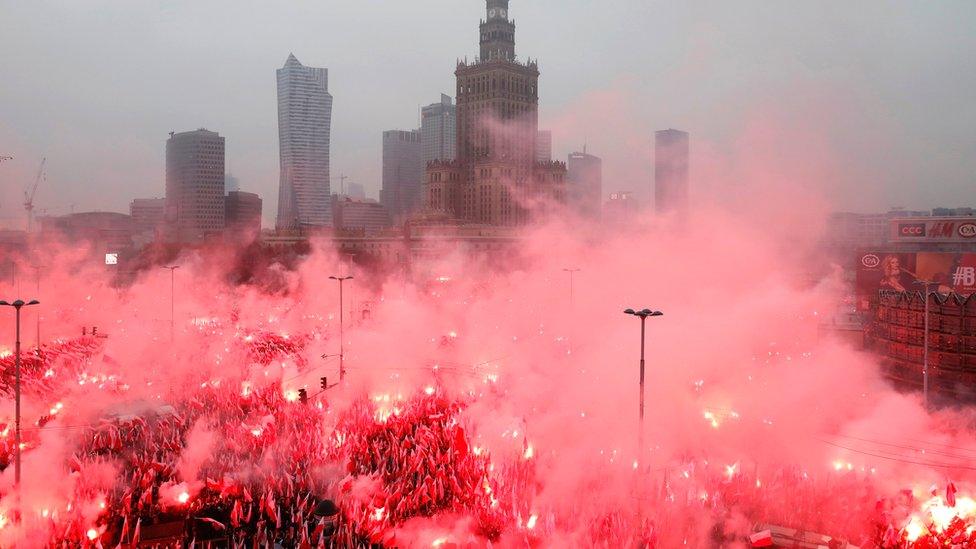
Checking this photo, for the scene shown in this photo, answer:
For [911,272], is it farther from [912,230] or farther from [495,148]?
[495,148]

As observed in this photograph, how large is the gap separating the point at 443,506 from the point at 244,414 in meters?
11.0

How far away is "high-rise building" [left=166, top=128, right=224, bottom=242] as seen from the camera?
178 m

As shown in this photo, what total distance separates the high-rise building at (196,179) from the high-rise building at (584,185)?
11363 cm

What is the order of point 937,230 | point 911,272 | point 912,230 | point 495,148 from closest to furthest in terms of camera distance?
point 911,272, point 937,230, point 912,230, point 495,148

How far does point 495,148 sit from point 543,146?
31.6 feet

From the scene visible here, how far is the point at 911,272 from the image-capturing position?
138 ft

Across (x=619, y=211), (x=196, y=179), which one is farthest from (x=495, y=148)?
(x=196, y=179)

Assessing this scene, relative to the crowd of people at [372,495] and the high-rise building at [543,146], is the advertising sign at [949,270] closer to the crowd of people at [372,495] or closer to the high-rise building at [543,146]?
the crowd of people at [372,495]

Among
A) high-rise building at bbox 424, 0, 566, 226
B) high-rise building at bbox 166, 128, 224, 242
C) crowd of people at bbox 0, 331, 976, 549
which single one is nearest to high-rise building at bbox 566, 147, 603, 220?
high-rise building at bbox 424, 0, 566, 226

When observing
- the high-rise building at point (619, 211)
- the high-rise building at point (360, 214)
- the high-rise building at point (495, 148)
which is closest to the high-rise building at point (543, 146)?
the high-rise building at point (495, 148)

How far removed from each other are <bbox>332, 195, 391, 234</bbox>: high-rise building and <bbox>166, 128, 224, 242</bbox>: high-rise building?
30118mm

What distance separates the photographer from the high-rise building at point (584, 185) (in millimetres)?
65938

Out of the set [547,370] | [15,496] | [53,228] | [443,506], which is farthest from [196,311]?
[53,228]

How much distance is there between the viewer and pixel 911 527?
51.6ft
